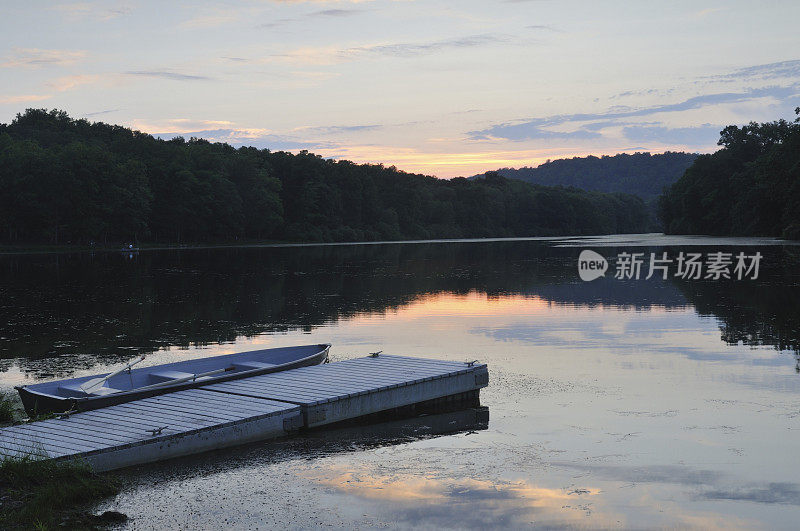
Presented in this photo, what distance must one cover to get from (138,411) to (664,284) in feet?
104

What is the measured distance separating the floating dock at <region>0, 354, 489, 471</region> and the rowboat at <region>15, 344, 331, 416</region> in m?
0.26

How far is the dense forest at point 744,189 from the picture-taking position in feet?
326

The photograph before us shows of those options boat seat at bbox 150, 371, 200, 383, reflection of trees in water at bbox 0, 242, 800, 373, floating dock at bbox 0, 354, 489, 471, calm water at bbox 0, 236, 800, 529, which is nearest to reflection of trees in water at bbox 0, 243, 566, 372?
reflection of trees in water at bbox 0, 242, 800, 373

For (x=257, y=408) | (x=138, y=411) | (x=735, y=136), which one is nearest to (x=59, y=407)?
Answer: (x=138, y=411)

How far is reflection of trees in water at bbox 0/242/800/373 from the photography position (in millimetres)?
22766

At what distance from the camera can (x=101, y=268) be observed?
2344 inches

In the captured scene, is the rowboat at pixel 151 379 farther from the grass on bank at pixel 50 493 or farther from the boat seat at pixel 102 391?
the grass on bank at pixel 50 493

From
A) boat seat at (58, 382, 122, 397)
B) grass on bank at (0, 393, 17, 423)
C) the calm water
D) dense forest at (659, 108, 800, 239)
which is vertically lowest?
the calm water

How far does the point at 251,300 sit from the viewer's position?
34062 millimetres

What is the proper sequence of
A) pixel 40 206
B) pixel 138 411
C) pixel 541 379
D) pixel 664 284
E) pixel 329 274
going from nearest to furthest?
pixel 138 411 → pixel 541 379 → pixel 664 284 → pixel 329 274 → pixel 40 206

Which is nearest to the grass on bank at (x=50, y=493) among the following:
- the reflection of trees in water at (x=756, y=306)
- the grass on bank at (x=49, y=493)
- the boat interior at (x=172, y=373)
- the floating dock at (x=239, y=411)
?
the grass on bank at (x=49, y=493)

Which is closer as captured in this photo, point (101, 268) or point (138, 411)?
point (138, 411)

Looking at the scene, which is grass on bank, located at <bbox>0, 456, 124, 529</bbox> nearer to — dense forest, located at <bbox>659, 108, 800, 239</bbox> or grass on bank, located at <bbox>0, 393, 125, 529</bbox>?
grass on bank, located at <bbox>0, 393, 125, 529</bbox>

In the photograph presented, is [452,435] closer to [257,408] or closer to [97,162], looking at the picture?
[257,408]
